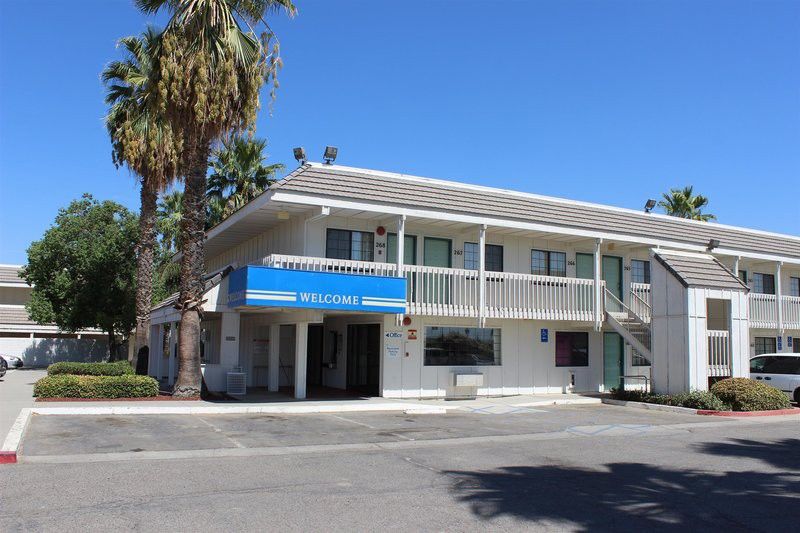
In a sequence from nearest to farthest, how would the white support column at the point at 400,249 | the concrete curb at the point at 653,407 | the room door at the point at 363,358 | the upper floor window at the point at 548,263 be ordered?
the concrete curb at the point at 653,407, the white support column at the point at 400,249, the room door at the point at 363,358, the upper floor window at the point at 548,263

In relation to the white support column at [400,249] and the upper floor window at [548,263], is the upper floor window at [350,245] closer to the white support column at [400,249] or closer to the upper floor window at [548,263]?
the white support column at [400,249]

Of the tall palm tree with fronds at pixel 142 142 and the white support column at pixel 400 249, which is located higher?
the tall palm tree with fronds at pixel 142 142

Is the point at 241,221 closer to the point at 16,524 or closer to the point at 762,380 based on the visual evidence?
the point at 16,524

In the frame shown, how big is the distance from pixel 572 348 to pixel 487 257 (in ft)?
15.4

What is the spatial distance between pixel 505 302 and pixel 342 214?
18.8 ft

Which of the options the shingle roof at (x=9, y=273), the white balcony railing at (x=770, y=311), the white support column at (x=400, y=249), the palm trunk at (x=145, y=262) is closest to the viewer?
the white support column at (x=400, y=249)

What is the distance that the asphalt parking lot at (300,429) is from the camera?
1125 centimetres

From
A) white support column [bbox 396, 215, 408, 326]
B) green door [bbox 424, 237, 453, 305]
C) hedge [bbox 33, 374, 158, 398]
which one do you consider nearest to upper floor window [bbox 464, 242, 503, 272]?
green door [bbox 424, 237, 453, 305]

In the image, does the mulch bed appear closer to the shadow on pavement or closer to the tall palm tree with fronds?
the tall palm tree with fronds

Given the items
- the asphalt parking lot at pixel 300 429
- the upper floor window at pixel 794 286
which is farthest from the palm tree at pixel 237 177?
the upper floor window at pixel 794 286

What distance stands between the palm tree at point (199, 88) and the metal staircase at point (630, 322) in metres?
13.1

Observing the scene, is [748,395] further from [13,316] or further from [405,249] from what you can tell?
[13,316]

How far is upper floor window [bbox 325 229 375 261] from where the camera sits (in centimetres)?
1973

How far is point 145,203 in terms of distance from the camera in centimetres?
2470
